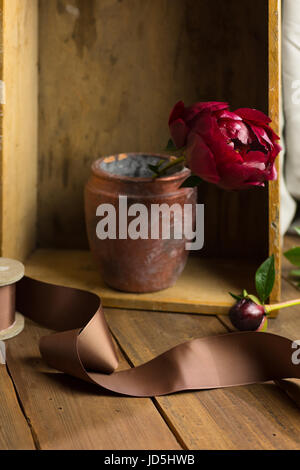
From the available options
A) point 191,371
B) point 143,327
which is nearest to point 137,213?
point 143,327

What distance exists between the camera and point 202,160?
95cm

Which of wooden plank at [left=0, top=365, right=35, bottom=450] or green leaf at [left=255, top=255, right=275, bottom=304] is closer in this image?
wooden plank at [left=0, top=365, right=35, bottom=450]

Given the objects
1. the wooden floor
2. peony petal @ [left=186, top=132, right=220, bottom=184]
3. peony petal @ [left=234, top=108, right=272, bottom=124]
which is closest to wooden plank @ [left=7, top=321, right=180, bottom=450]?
the wooden floor

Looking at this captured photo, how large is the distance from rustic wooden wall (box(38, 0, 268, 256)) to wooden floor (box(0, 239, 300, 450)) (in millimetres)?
438

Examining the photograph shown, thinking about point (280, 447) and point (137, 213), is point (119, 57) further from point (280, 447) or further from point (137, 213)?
point (280, 447)

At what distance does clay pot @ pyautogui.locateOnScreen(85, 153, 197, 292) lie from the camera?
1.11 meters

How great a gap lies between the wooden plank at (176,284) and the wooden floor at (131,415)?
147mm

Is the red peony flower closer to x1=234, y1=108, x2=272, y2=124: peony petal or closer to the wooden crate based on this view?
x1=234, y1=108, x2=272, y2=124: peony petal

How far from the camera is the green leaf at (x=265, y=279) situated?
41.5 inches

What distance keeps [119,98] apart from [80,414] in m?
0.67

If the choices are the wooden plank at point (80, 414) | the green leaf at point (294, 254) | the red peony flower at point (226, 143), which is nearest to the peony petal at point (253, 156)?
the red peony flower at point (226, 143)

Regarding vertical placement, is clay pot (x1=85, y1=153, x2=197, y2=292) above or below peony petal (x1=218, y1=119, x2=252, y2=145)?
below

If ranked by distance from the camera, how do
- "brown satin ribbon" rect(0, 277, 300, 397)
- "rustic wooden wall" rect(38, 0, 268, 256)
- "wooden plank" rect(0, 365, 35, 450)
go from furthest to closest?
"rustic wooden wall" rect(38, 0, 268, 256) < "brown satin ribbon" rect(0, 277, 300, 397) < "wooden plank" rect(0, 365, 35, 450)

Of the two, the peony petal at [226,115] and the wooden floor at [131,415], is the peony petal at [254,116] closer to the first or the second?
the peony petal at [226,115]
